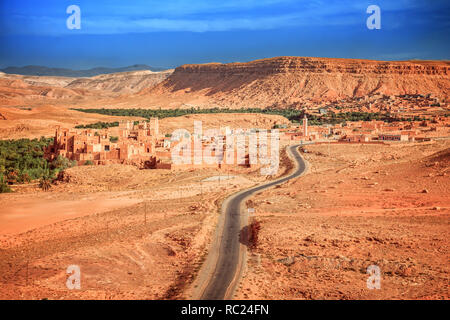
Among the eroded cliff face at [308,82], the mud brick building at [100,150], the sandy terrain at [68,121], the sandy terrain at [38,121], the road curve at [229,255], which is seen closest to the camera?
the road curve at [229,255]

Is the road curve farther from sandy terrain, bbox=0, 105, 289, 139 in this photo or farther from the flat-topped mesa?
the flat-topped mesa

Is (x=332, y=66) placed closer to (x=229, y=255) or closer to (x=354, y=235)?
(x=354, y=235)

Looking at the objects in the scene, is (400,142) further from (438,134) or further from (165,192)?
(165,192)

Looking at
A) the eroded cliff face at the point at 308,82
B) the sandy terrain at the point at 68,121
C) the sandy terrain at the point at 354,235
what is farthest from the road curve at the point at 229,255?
the eroded cliff face at the point at 308,82

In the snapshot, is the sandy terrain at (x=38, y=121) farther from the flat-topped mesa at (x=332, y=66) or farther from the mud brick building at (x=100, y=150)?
the flat-topped mesa at (x=332, y=66)

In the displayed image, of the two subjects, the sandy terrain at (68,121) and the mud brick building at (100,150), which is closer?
the mud brick building at (100,150)

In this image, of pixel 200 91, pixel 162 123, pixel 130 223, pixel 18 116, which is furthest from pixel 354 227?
pixel 200 91

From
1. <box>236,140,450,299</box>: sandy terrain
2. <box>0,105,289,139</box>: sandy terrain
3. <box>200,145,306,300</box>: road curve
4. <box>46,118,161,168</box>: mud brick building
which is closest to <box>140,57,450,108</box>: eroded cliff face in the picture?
<box>0,105,289,139</box>: sandy terrain
